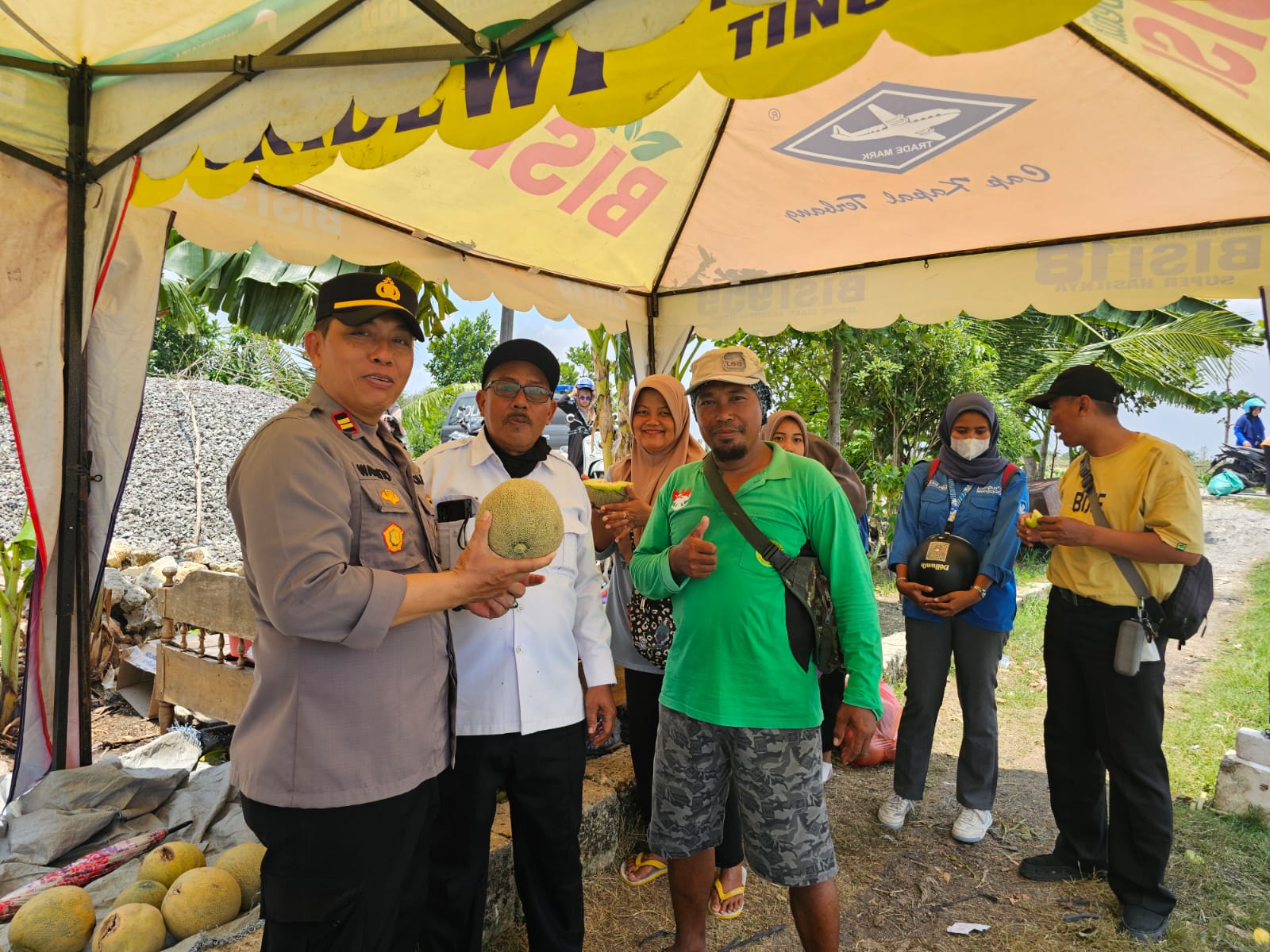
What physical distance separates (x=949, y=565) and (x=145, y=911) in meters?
3.43

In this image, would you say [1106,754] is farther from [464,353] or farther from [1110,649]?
[464,353]

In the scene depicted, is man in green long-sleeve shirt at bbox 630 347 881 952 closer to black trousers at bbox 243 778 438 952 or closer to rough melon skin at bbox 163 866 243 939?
black trousers at bbox 243 778 438 952

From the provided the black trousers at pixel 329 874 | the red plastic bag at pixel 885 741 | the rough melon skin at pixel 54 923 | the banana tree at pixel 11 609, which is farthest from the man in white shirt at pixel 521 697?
the banana tree at pixel 11 609

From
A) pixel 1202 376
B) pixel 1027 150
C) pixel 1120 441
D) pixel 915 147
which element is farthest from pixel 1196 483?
pixel 1202 376

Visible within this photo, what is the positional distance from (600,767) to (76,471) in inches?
108

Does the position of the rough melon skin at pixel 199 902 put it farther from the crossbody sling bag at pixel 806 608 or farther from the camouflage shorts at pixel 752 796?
the crossbody sling bag at pixel 806 608

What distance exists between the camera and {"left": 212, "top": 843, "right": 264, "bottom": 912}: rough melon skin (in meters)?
2.45

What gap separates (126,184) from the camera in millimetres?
2771

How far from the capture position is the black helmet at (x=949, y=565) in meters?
3.49

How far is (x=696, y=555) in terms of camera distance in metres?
2.31

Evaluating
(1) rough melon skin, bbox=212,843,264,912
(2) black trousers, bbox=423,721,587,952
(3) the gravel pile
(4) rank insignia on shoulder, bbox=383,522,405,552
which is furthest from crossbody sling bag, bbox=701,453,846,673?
(3) the gravel pile

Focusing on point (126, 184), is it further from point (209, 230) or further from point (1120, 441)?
point (1120, 441)

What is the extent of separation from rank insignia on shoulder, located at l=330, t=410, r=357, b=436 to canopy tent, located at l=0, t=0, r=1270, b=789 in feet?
2.56

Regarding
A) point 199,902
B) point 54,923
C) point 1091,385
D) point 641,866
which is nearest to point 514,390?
point 199,902
